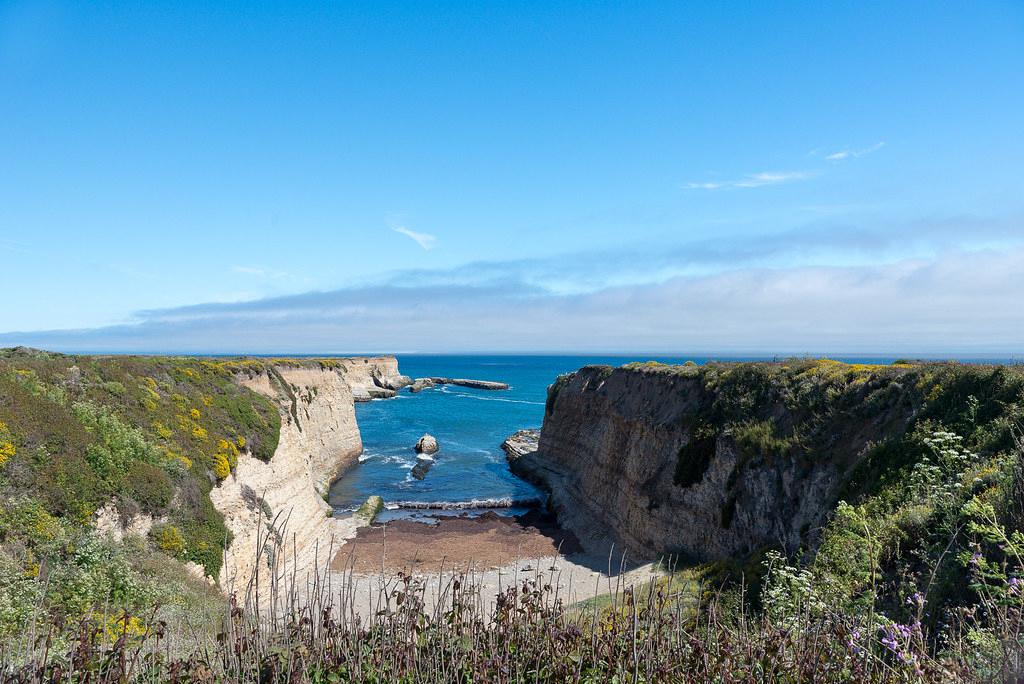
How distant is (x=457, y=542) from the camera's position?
103 feet

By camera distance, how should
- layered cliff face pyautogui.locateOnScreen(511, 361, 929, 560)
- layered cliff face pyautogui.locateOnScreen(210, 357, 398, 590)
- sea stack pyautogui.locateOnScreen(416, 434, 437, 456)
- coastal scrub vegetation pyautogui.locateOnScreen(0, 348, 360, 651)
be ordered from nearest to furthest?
1. coastal scrub vegetation pyautogui.locateOnScreen(0, 348, 360, 651)
2. layered cliff face pyautogui.locateOnScreen(511, 361, 929, 560)
3. layered cliff face pyautogui.locateOnScreen(210, 357, 398, 590)
4. sea stack pyautogui.locateOnScreen(416, 434, 437, 456)

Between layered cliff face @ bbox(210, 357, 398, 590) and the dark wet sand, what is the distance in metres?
1.94

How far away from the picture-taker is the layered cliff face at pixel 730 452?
18.6 meters

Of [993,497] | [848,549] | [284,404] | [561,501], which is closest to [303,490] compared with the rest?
[284,404]

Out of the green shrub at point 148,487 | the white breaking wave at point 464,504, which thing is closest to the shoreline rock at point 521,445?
the white breaking wave at point 464,504

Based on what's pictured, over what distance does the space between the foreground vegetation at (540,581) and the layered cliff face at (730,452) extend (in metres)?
0.21

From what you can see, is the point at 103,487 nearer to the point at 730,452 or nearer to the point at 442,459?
the point at 730,452

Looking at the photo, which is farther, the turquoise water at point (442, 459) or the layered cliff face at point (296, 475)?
the turquoise water at point (442, 459)

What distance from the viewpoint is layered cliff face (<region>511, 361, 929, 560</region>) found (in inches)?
732

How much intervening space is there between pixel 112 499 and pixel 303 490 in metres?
15.4

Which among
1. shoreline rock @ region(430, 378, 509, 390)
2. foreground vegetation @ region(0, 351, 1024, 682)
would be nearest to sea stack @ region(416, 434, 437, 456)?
foreground vegetation @ region(0, 351, 1024, 682)

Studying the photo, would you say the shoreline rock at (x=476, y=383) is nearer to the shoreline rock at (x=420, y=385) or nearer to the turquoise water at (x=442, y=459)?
the shoreline rock at (x=420, y=385)

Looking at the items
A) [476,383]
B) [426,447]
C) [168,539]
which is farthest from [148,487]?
[476,383]

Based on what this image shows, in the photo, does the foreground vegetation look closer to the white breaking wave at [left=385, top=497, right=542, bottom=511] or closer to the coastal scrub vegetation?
the coastal scrub vegetation
